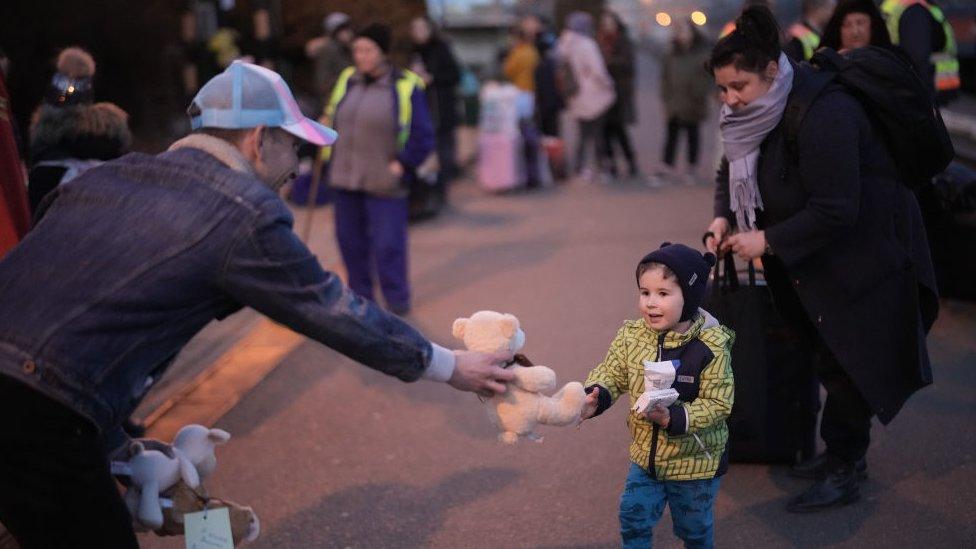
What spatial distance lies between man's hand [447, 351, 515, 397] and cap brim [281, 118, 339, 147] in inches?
28.5

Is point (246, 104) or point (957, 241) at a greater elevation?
point (246, 104)

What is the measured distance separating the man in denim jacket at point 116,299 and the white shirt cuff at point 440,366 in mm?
258

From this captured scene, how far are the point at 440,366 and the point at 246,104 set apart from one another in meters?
0.89

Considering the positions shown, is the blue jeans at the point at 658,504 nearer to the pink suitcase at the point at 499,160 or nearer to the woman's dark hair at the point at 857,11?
the woman's dark hair at the point at 857,11

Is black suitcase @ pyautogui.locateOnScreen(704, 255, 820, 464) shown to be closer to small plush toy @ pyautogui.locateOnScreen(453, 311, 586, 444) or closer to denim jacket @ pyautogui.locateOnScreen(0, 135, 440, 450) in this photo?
small plush toy @ pyautogui.locateOnScreen(453, 311, 586, 444)

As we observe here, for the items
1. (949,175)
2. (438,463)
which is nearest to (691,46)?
(949,175)

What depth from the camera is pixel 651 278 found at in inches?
143

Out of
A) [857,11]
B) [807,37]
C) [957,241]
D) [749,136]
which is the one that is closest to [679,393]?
[749,136]

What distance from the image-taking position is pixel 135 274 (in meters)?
2.75

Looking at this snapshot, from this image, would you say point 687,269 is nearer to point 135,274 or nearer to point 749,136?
point 749,136

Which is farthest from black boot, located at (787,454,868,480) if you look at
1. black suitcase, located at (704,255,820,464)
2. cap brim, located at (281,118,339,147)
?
cap brim, located at (281,118,339,147)

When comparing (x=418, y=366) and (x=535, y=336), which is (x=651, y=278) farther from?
(x=535, y=336)

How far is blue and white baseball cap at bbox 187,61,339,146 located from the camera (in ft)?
9.96

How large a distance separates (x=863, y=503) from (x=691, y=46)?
9386 mm
